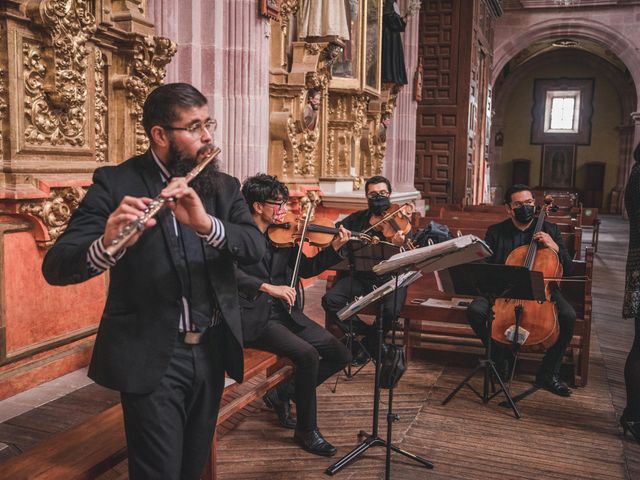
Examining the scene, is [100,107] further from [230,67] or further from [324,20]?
Result: [324,20]

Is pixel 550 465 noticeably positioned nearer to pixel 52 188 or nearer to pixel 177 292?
pixel 177 292

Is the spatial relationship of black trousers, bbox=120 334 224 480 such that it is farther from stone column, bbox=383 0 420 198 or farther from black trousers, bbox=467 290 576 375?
stone column, bbox=383 0 420 198

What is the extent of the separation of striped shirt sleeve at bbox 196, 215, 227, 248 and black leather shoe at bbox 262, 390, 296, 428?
2.19 m

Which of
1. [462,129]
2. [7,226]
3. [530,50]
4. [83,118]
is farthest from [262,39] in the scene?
[530,50]

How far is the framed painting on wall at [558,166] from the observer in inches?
1052

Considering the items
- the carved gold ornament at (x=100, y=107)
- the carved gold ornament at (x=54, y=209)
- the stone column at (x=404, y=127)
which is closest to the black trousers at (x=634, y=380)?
the carved gold ornament at (x=54, y=209)

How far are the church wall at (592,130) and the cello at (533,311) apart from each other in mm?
23724

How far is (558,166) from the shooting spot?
2686 centimetres

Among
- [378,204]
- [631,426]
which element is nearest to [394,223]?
[378,204]

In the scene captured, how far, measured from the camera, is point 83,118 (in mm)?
4410

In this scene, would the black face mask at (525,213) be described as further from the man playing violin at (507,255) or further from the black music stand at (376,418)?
the black music stand at (376,418)

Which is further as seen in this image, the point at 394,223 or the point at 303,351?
the point at 394,223

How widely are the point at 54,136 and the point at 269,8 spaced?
99.3 inches

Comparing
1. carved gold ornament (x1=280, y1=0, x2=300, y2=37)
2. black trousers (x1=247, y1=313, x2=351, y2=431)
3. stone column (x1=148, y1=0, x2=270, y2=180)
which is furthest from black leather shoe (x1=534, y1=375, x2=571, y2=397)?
carved gold ornament (x1=280, y1=0, x2=300, y2=37)
